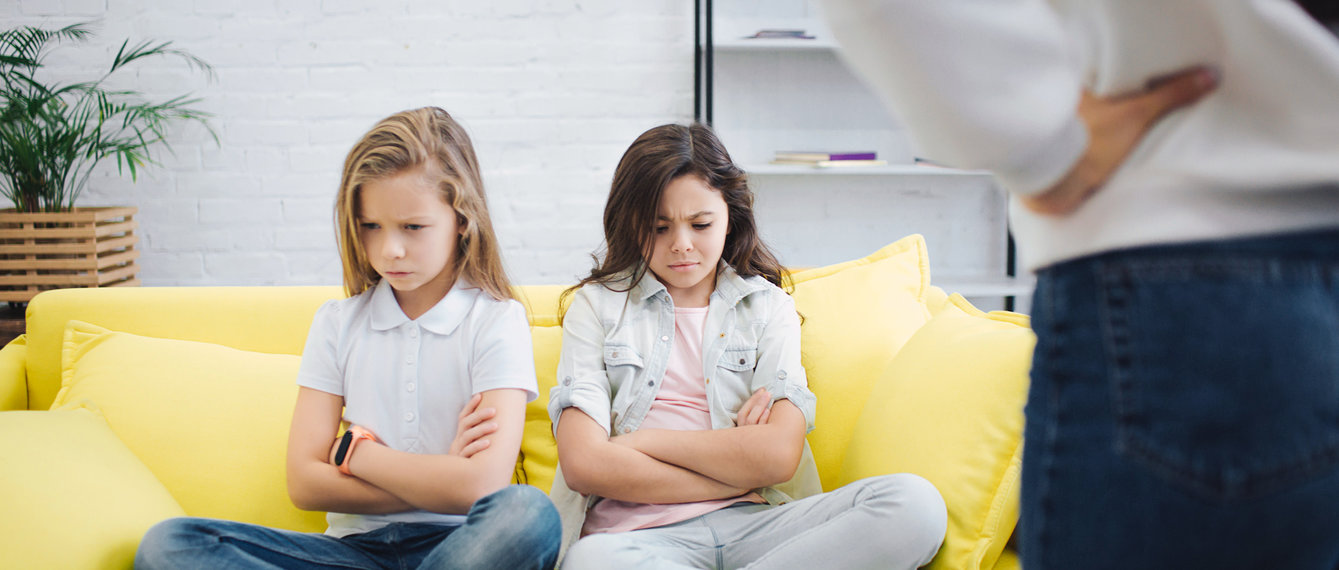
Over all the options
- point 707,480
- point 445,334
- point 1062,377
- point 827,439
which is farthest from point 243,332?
point 1062,377

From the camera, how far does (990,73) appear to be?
1.41 ft

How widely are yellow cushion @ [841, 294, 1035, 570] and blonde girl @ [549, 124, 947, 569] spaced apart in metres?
0.04

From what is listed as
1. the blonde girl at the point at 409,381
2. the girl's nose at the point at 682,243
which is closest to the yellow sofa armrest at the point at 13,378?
the blonde girl at the point at 409,381

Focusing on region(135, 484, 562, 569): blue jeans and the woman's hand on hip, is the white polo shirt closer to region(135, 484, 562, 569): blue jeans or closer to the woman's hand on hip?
region(135, 484, 562, 569): blue jeans

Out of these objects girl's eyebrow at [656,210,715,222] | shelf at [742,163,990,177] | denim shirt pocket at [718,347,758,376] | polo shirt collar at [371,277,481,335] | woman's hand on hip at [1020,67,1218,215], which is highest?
shelf at [742,163,990,177]

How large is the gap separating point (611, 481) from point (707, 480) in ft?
0.45

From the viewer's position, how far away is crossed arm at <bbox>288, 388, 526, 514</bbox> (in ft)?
3.96

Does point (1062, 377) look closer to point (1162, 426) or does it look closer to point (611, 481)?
point (1162, 426)

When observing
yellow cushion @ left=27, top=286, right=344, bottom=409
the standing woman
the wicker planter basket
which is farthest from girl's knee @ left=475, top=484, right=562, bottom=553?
the wicker planter basket

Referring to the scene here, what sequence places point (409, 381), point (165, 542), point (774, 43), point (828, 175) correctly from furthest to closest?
point (828, 175)
point (774, 43)
point (409, 381)
point (165, 542)

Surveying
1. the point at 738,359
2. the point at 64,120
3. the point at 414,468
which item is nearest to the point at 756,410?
the point at 738,359

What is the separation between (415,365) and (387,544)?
25cm

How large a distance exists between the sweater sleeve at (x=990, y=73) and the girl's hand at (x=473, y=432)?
3.01 ft

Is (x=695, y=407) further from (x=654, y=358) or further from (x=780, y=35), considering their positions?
(x=780, y=35)
